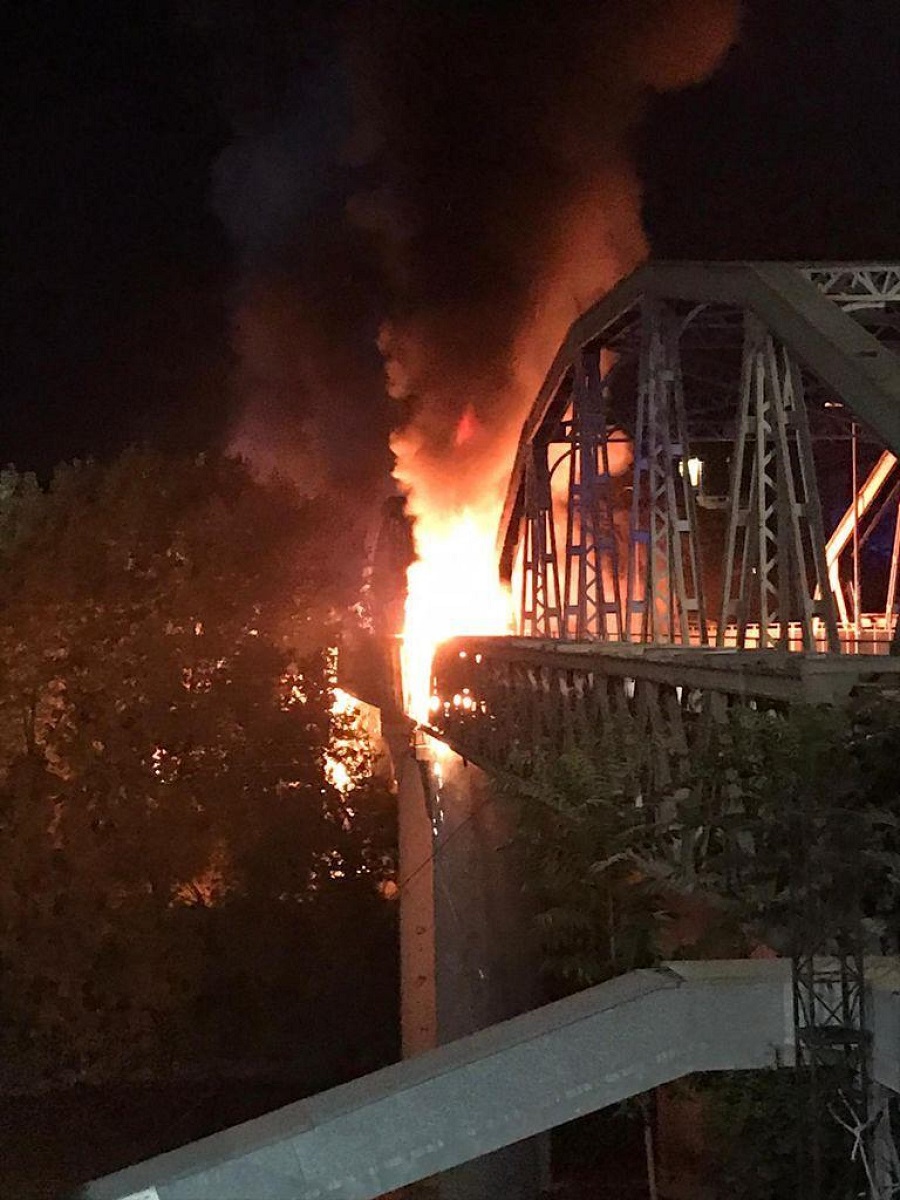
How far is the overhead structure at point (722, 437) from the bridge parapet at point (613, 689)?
5.66 feet

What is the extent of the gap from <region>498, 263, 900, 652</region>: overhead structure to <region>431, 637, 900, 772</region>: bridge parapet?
1.72 m

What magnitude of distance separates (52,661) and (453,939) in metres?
8.74

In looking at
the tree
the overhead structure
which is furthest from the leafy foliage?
the tree

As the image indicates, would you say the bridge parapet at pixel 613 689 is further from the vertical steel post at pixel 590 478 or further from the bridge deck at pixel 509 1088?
the vertical steel post at pixel 590 478

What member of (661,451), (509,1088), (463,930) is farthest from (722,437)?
(509,1088)

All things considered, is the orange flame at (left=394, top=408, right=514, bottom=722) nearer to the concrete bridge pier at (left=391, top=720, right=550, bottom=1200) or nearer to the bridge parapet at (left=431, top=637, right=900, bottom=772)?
the concrete bridge pier at (left=391, top=720, right=550, bottom=1200)

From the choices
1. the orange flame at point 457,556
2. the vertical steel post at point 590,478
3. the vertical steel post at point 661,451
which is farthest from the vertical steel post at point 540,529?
the vertical steel post at point 661,451

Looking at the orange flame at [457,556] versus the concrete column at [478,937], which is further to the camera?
the orange flame at [457,556]

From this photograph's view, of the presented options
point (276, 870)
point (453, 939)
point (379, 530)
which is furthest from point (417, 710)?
point (379, 530)

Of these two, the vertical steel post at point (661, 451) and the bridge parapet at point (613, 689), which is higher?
the vertical steel post at point (661, 451)

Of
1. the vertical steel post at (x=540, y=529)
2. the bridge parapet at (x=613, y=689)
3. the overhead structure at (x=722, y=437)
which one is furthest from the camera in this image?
the vertical steel post at (x=540, y=529)

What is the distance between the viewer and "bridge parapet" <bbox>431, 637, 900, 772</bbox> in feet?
23.0

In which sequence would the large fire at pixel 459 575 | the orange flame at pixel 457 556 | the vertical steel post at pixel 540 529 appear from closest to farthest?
the vertical steel post at pixel 540 529 → the orange flame at pixel 457 556 → the large fire at pixel 459 575

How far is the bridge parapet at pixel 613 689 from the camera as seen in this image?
23.0 feet
